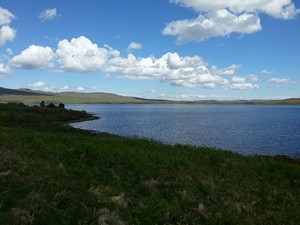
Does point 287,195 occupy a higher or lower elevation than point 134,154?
lower

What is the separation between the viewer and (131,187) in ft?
39.8

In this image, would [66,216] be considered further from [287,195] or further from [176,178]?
[287,195]

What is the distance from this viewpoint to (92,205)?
9.64 m

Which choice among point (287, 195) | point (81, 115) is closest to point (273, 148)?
point (287, 195)

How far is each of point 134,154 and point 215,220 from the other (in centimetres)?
637

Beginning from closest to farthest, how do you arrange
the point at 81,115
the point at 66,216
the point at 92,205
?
the point at 66,216 < the point at 92,205 < the point at 81,115

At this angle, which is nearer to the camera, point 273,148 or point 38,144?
point 38,144

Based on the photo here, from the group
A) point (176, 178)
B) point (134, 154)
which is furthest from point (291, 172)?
point (134, 154)

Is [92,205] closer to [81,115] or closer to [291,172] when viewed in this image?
[291,172]

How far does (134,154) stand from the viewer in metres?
15.8

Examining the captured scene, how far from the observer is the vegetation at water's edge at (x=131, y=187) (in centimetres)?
912

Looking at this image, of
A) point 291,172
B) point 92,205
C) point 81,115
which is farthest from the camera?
point 81,115

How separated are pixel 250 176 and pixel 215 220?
20.9 feet

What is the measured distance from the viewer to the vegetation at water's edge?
9.12 metres
